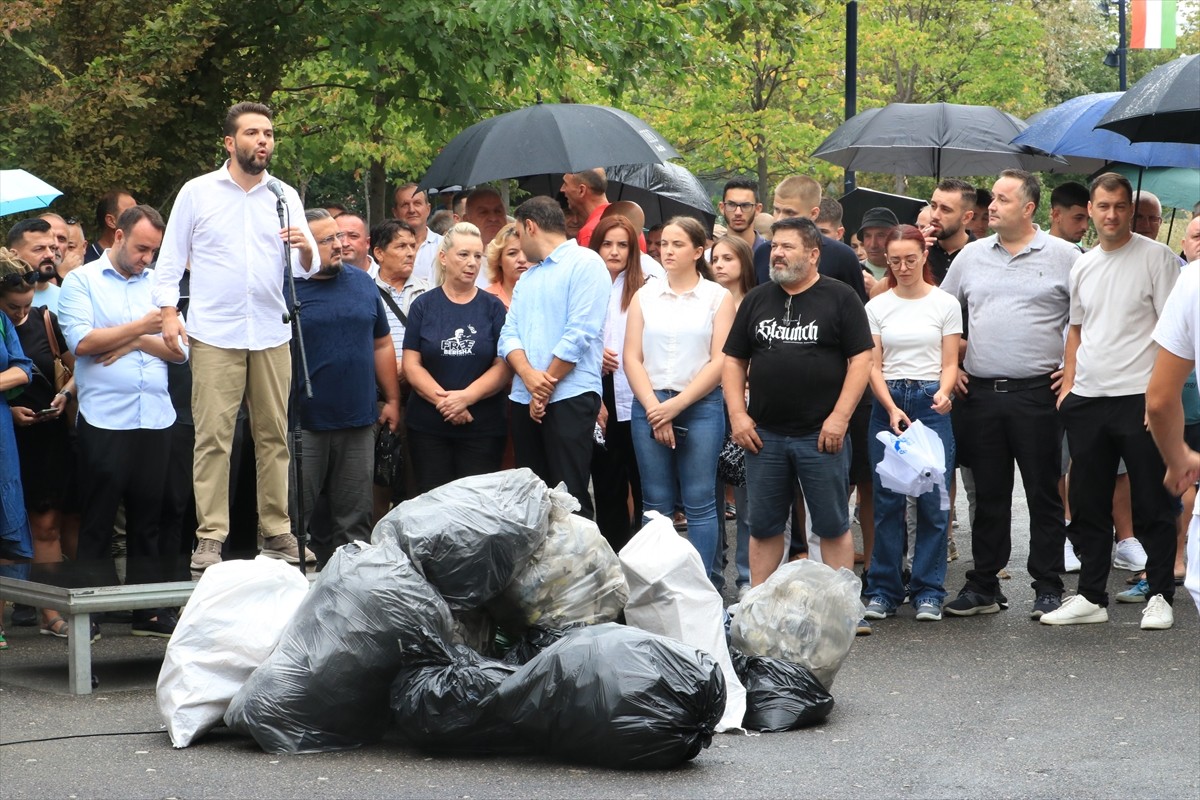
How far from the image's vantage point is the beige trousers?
25.8 feet

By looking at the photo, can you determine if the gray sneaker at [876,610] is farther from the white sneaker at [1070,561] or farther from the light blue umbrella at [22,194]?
the light blue umbrella at [22,194]

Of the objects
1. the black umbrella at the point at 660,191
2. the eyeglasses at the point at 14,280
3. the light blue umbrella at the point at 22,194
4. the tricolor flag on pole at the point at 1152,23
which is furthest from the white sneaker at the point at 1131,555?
the tricolor flag on pole at the point at 1152,23

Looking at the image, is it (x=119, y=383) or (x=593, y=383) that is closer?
(x=119, y=383)

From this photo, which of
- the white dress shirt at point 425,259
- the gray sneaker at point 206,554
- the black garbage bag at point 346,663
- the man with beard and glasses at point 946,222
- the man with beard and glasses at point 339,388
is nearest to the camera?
the black garbage bag at point 346,663

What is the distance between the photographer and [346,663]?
6051 mm

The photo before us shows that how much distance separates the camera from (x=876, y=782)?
5.68 meters

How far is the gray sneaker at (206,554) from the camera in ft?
25.3

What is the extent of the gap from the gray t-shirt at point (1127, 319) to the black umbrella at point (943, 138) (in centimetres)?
430

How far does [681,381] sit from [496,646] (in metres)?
2.30

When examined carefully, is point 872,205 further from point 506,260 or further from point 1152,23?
point 1152,23

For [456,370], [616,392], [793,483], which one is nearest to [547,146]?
[616,392]

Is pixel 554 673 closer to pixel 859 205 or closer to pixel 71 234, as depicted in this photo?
pixel 71 234

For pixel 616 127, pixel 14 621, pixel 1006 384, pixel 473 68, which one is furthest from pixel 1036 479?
pixel 473 68

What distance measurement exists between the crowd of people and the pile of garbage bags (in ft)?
4.55
